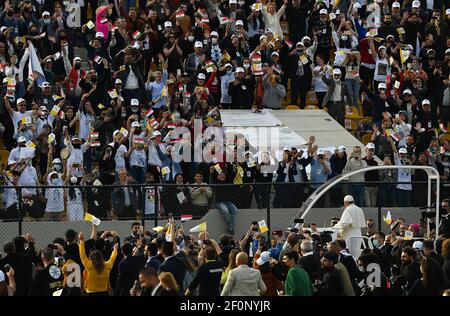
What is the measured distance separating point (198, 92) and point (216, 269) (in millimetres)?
12680

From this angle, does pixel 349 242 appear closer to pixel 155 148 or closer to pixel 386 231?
pixel 386 231

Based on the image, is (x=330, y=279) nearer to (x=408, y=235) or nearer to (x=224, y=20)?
(x=408, y=235)

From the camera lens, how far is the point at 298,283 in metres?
18.6

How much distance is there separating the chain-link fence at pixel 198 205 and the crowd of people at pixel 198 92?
0.09 ft

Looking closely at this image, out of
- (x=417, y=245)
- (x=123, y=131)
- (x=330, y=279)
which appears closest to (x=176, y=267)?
(x=330, y=279)

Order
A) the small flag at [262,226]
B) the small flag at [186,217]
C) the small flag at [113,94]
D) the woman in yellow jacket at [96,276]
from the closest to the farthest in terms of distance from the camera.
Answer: the woman in yellow jacket at [96,276] < the small flag at [262,226] < the small flag at [186,217] < the small flag at [113,94]

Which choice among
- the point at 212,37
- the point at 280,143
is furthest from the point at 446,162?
the point at 212,37

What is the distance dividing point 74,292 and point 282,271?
263 centimetres

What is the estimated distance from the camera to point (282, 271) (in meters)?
20.6

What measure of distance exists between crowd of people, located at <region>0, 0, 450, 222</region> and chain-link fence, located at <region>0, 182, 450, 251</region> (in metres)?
0.03

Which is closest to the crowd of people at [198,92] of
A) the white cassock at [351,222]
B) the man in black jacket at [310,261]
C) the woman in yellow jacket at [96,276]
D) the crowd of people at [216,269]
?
the white cassock at [351,222]

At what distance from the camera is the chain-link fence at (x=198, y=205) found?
1077 inches

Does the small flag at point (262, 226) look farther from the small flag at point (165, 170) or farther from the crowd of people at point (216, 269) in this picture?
the small flag at point (165, 170)

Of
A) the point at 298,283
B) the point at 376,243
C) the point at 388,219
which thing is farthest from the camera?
the point at 388,219
